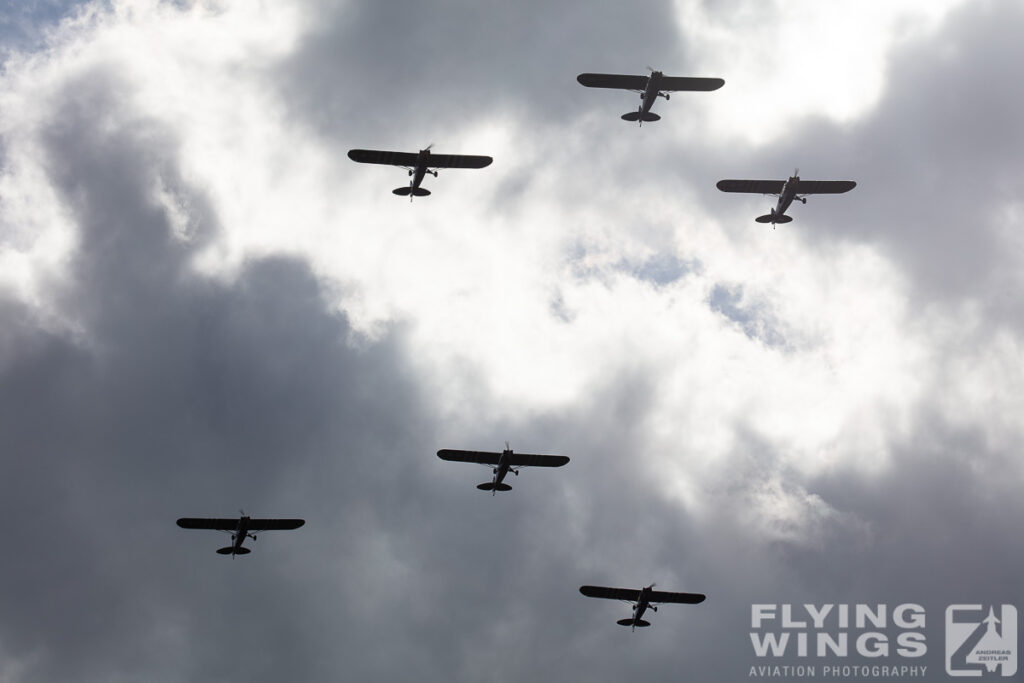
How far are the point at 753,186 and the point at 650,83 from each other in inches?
605

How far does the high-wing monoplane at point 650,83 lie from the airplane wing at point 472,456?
38184 millimetres

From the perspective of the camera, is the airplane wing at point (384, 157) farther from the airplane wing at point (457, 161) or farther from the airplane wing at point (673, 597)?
the airplane wing at point (673, 597)

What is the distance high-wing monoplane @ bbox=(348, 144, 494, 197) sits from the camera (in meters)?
98.0

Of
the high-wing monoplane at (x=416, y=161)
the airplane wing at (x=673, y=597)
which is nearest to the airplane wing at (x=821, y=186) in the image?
the high-wing monoplane at (x=416, y=161)

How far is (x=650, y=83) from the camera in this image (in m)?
96.5

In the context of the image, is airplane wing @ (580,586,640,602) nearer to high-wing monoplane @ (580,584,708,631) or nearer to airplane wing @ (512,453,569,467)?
high-wing monoplane @ (580,584,708,631)

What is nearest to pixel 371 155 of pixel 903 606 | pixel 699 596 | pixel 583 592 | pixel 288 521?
pixel 288 521

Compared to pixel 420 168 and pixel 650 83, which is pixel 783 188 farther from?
pixel 420 168

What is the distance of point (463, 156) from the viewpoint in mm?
98875

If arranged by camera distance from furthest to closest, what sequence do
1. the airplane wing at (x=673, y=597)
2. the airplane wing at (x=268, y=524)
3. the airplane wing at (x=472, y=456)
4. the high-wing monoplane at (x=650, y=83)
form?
the airplane wing at (x=673, y=597), the airplane wing at (x=268, y=524), the airplane wing at (x=472, y=456), the high-wing monoplane at (x=650, y=83)

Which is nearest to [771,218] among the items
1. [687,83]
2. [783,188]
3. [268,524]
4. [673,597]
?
[783,188]

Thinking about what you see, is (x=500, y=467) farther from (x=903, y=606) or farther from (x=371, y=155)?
(x=903, y=606)

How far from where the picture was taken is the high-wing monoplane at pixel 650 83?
9625cm

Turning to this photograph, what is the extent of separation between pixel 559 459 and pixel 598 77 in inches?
1607
